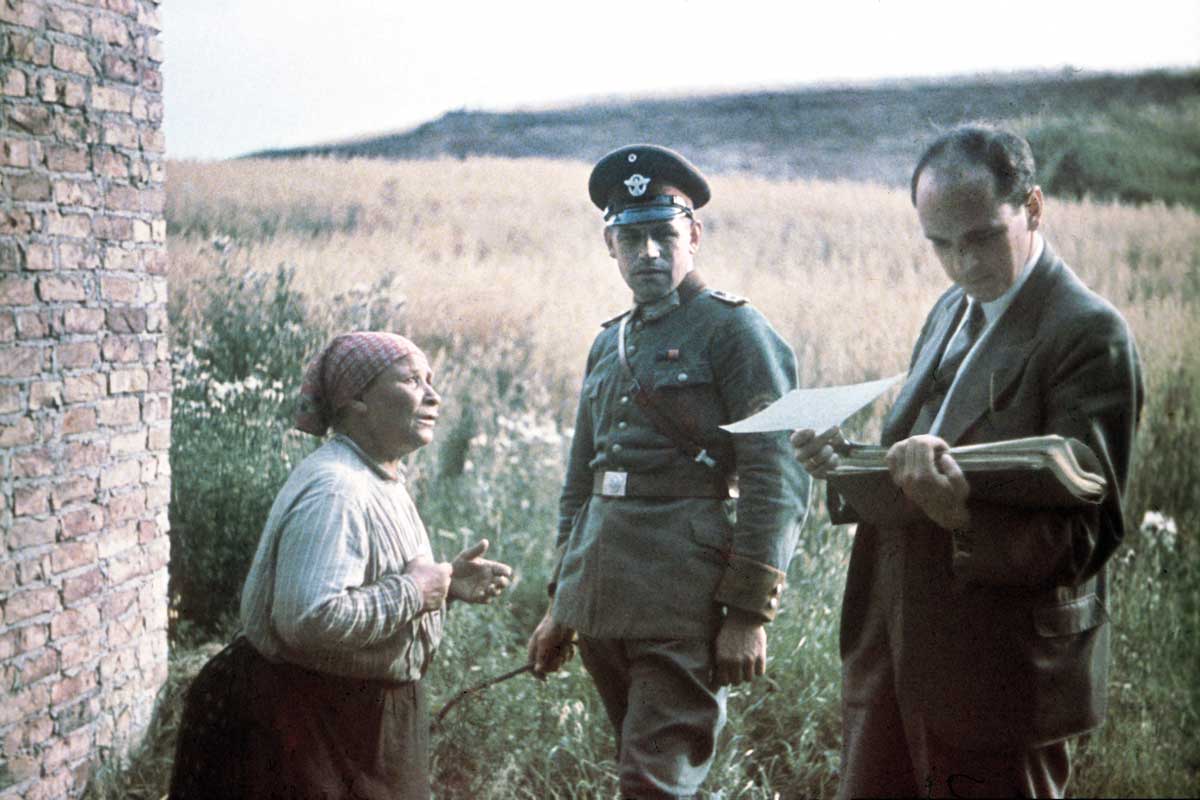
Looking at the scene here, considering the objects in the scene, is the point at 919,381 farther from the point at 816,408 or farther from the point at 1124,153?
the point at 1124,153

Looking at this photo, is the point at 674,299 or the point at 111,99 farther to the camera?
the point at 111,99

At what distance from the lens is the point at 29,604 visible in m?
3.79

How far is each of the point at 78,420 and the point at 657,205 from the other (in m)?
2.17

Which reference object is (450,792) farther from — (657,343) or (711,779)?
(657,343)

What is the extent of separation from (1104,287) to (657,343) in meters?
2.08

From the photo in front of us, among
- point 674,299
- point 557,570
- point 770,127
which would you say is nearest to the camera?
point 674,299

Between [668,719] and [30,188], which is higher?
[30,188]

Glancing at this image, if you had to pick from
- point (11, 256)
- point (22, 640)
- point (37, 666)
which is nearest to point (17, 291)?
point (11, 256)

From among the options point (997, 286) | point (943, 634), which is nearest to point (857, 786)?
point (943, 634)

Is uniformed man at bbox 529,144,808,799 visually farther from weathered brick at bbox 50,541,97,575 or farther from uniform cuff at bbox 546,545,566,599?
weathered brick at bbox 50,541,97,575

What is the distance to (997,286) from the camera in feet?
8.14

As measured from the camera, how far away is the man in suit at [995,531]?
2271 millimetres

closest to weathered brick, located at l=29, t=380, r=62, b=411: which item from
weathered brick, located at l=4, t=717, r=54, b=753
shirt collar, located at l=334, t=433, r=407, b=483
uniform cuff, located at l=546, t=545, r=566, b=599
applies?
weathered brick, located at l=4, t=717, r=54, b=753

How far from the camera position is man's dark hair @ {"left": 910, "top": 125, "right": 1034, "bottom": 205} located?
95.6 inches
